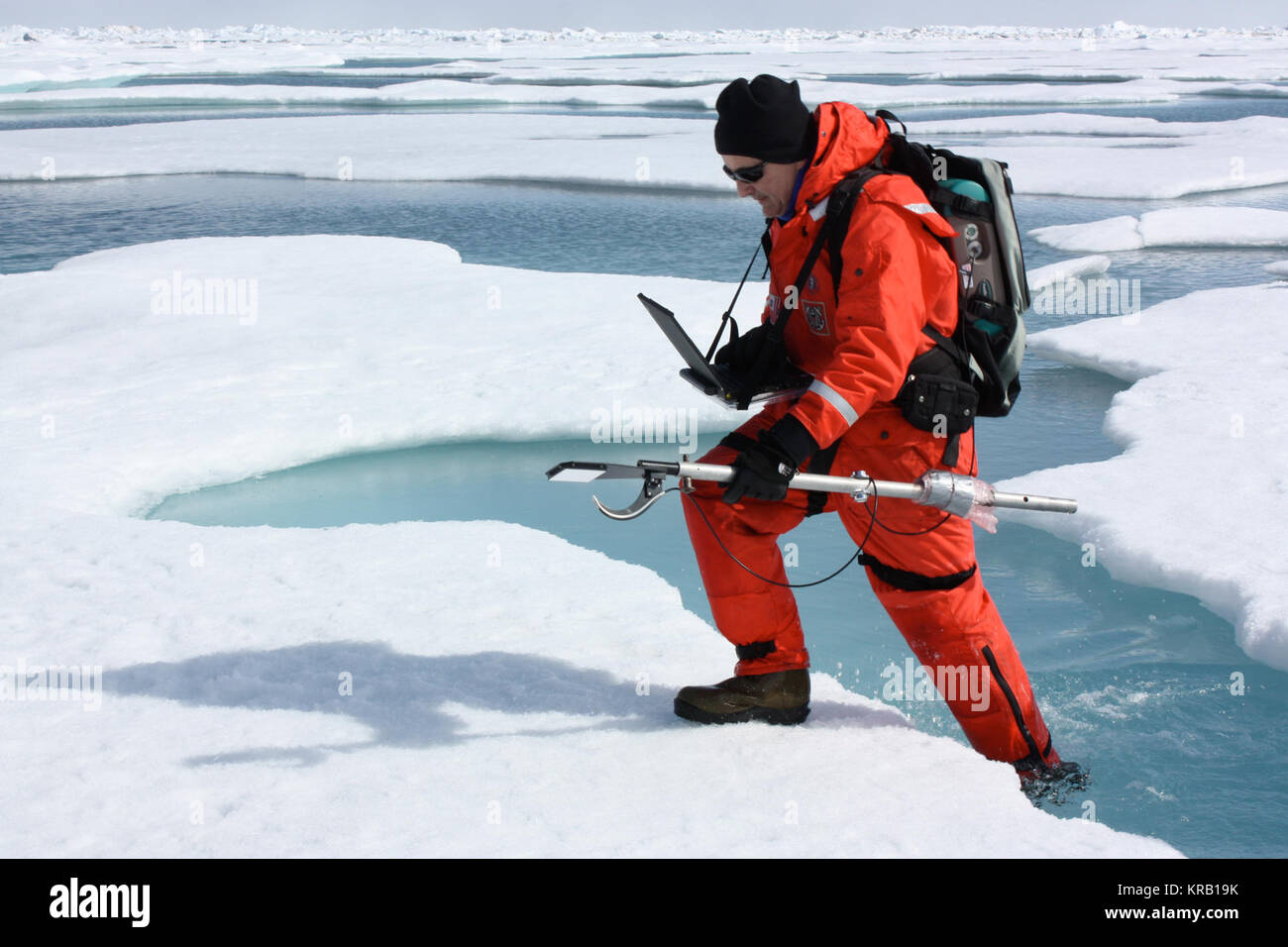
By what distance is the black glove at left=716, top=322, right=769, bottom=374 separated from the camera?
249cm

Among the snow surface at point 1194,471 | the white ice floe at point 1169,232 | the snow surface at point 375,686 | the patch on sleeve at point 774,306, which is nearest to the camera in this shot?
the snow surface at point 375,686

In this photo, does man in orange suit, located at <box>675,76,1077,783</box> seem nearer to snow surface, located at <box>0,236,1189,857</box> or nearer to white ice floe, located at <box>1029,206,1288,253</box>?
snow surface, located at <box>0,236,1189,857</box>

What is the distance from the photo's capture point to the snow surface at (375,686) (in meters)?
2.05

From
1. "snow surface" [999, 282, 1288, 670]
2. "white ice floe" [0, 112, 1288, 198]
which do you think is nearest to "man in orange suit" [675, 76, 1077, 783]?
"snow surface" [999, 282, 1288, 670]

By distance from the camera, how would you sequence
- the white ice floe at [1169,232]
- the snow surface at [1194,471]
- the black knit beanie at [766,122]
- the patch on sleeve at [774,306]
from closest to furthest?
the black knit beanie at [766,122]
the patch on sleeve at [774,306]
the snow surface at [1194,471]
the white ice floe at [1169,232]

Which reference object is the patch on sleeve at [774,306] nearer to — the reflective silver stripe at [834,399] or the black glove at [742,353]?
the black glove at [742,353]

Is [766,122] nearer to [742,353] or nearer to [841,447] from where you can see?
[742,353]

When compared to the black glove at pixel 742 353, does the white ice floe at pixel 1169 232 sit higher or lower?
higher

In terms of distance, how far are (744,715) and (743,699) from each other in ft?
0.13

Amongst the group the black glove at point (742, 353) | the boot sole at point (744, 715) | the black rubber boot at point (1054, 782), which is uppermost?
the black glove at point (742, 353)

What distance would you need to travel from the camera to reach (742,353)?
2516 millimetres

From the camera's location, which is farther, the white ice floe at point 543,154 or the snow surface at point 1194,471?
the white ice floe at point 543,154

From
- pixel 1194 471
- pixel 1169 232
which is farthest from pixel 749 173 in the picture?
pixel 1169 232

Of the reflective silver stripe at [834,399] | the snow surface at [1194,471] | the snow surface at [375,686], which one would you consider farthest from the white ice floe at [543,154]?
the reflective silver stripe at [834,399]
